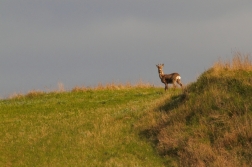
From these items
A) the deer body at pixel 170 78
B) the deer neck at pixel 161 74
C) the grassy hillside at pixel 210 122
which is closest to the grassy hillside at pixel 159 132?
the grassy hillside at pixel 210 122

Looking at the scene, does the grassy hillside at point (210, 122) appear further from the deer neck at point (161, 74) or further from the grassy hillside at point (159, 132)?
the deer neck at point (161, 74)

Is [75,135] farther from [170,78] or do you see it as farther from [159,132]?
[170,78]

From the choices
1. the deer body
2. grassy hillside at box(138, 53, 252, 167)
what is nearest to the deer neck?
the deer body

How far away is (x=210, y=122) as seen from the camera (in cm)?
1623

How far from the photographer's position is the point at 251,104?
16328 mm

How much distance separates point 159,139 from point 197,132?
4.71ft

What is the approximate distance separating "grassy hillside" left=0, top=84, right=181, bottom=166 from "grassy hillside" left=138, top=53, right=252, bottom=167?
75 centimetres

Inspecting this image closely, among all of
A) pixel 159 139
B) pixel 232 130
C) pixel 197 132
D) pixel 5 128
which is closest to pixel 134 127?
pixel 159 139

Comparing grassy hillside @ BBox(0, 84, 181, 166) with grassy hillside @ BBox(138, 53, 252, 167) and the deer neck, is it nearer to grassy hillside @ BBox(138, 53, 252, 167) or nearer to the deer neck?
grassy hillside @ BBox(138, 53, 252, 167)

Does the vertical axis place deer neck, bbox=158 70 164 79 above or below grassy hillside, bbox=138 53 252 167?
above

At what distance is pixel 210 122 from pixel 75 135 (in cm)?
558

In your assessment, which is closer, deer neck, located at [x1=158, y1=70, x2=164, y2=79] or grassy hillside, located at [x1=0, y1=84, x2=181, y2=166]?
grassy hillside, located at [x1=0, y1=84, x2=181, y2=166]

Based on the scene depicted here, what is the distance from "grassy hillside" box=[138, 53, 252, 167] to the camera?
47.4ft

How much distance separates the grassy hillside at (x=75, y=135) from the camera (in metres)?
15.7
